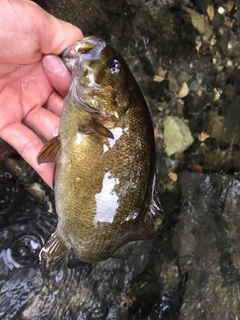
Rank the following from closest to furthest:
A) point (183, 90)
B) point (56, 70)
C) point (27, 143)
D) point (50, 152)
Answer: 1. point (50, 152)
2. point (56, 70)
3. point (27, 143)
4. point (183, 90)

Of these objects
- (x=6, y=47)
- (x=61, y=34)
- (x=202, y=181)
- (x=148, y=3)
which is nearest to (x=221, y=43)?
(x=148, y=3)

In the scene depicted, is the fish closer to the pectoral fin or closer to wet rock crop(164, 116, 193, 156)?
the pectoral fin

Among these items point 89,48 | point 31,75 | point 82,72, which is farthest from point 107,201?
point 31,75

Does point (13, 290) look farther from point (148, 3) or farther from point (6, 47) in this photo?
point (148, 3)

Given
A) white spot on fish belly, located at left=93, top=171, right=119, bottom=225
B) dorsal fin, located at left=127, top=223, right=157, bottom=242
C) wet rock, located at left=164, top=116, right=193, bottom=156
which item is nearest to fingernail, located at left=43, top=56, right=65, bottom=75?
white spot on fish belly, located at left=93, top=171, right=119, bottom=225

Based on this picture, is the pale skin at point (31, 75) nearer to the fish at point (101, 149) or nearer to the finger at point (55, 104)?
the finger at point (55, 104)

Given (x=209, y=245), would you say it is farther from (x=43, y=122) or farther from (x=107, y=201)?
(x=43, y=122)

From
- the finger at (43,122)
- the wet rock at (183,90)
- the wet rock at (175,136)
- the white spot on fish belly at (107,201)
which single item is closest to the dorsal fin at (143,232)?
the white spot on fish belly at (107,201)
